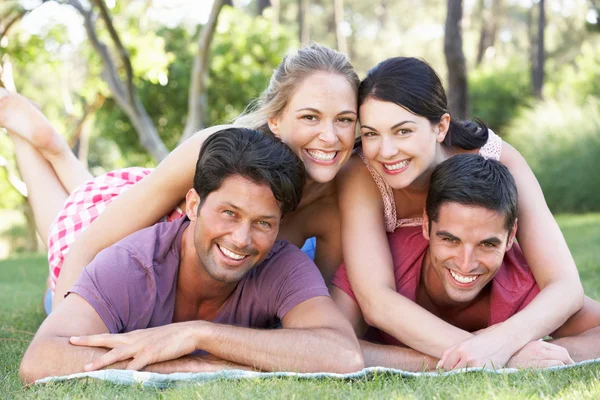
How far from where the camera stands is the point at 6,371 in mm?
3740

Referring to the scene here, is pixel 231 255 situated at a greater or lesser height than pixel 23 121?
lesser

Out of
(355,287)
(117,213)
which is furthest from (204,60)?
(355,287)

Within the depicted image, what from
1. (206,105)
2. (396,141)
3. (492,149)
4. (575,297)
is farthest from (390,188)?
(206,105)

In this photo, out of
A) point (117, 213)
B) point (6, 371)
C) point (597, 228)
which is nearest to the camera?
point (6, 371)

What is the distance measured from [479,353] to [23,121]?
4045 mm

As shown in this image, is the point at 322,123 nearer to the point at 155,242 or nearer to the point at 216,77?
the point at 155,242

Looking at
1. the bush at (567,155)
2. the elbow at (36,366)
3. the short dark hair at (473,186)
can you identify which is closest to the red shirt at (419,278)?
the short dark hair at (473,186)

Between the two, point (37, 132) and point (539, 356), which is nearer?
point (539, 356)

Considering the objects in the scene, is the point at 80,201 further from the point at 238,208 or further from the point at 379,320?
the point at 379,320

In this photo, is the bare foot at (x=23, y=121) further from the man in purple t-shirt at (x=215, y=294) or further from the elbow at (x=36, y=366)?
the elbow at (x=36, y=366)

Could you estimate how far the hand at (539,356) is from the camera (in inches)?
138

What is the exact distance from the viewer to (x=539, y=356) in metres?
3.55

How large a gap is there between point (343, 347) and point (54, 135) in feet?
11.7

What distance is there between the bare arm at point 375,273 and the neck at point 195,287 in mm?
696
